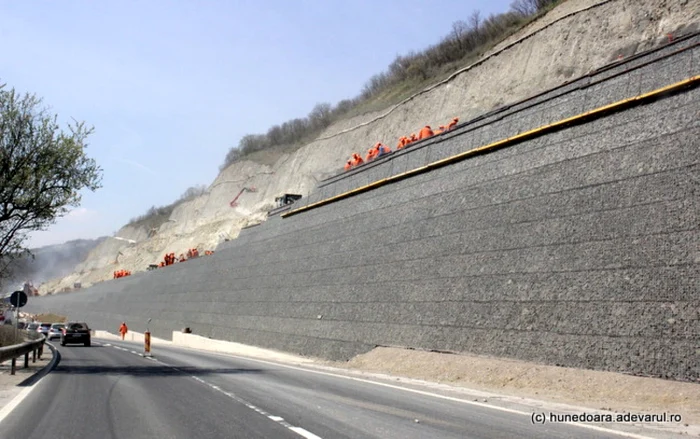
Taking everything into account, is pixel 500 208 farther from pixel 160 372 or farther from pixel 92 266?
pixel 92 266

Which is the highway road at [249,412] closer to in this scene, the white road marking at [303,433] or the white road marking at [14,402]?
the white road marking at [303,433]

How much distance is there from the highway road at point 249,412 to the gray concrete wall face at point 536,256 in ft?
11.0

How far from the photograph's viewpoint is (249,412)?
1162 cm

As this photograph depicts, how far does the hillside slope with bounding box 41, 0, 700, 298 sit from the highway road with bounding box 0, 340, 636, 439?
2159 centimetres

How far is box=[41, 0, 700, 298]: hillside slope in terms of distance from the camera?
30.7 m

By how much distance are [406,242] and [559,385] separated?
34.1 ft

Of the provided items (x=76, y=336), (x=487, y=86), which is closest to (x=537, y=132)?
(x=487, y=86)

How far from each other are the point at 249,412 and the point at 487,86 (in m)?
31.8

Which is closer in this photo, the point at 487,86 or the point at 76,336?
the point at 487,86

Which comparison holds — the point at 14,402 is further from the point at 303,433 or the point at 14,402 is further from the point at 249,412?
the point at 303,433

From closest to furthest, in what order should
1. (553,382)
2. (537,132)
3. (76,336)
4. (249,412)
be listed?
1. (249,412)
2. (553,382)
3. (537,132)
4. (76,336)

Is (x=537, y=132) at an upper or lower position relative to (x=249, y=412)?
upper

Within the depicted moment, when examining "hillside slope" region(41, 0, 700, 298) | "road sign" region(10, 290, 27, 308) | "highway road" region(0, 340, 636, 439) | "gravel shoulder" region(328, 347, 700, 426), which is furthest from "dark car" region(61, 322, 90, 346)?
"gravel shoulder" region(328, 347, 700, 426)

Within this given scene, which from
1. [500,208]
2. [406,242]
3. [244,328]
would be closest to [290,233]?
[244,328]
